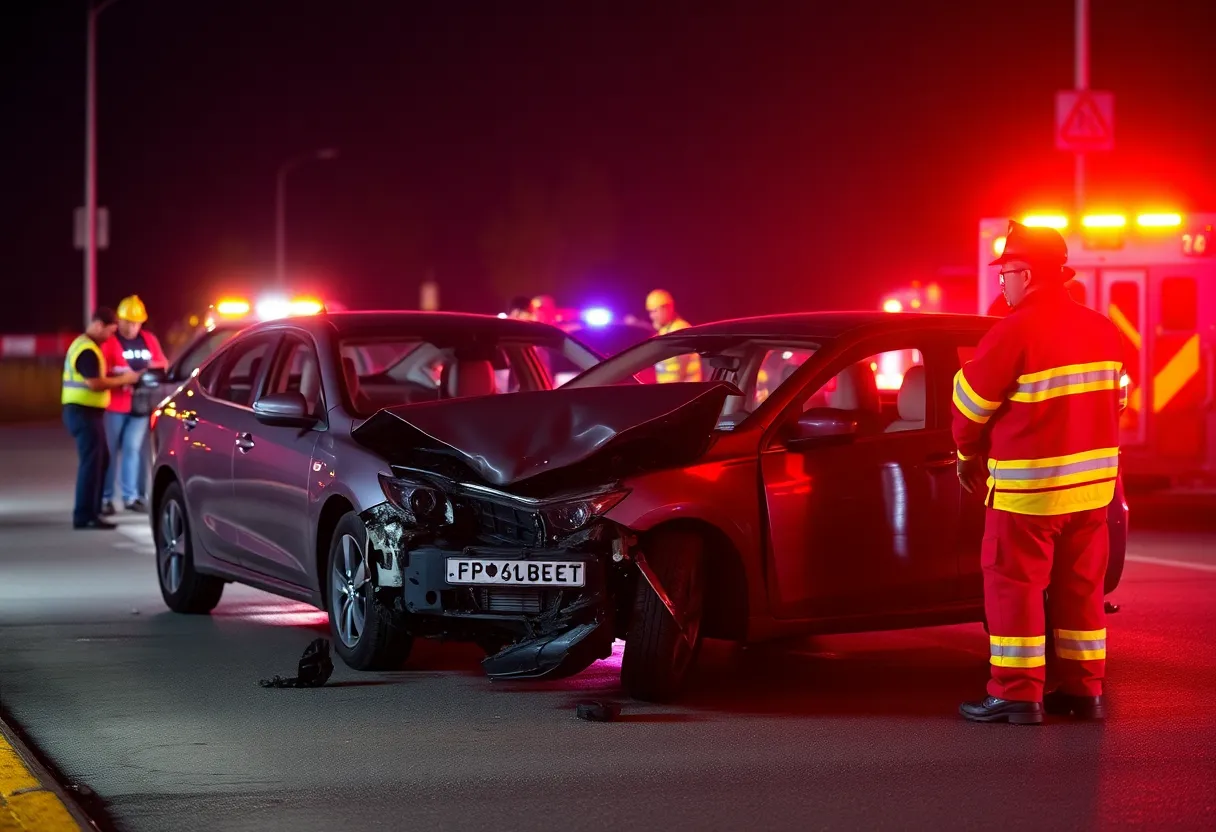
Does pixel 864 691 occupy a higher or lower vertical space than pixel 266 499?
lower

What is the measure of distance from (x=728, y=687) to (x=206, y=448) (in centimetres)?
327

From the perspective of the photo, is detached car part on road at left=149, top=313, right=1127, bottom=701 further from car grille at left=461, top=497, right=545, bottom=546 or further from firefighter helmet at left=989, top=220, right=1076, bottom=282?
firefighter helmet at left=989, top=220, right=1076, bottom=282

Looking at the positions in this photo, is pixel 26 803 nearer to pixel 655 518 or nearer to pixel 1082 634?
pixel 655 518

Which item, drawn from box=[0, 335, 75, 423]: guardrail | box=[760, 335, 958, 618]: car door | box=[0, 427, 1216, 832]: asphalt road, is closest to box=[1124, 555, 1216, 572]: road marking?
box=[0, 427, 1216, 832]: asphalt road

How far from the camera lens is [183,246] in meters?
99.0

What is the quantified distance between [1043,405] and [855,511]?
1112 millimetres

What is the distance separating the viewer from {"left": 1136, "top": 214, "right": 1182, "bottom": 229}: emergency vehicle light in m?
18.1

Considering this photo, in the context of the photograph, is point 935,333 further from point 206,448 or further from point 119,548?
point 119,548

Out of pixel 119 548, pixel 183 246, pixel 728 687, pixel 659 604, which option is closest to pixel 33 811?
pixel 659 604

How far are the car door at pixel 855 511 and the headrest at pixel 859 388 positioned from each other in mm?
776

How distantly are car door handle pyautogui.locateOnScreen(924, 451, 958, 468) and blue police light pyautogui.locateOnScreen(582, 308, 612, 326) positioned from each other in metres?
10.4

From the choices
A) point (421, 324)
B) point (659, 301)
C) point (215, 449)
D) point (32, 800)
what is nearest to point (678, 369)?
point (421, 324)

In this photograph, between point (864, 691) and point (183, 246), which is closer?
point (864, 691)

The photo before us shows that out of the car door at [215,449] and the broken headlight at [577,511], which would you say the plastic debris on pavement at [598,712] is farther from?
the car door at [215,449]
